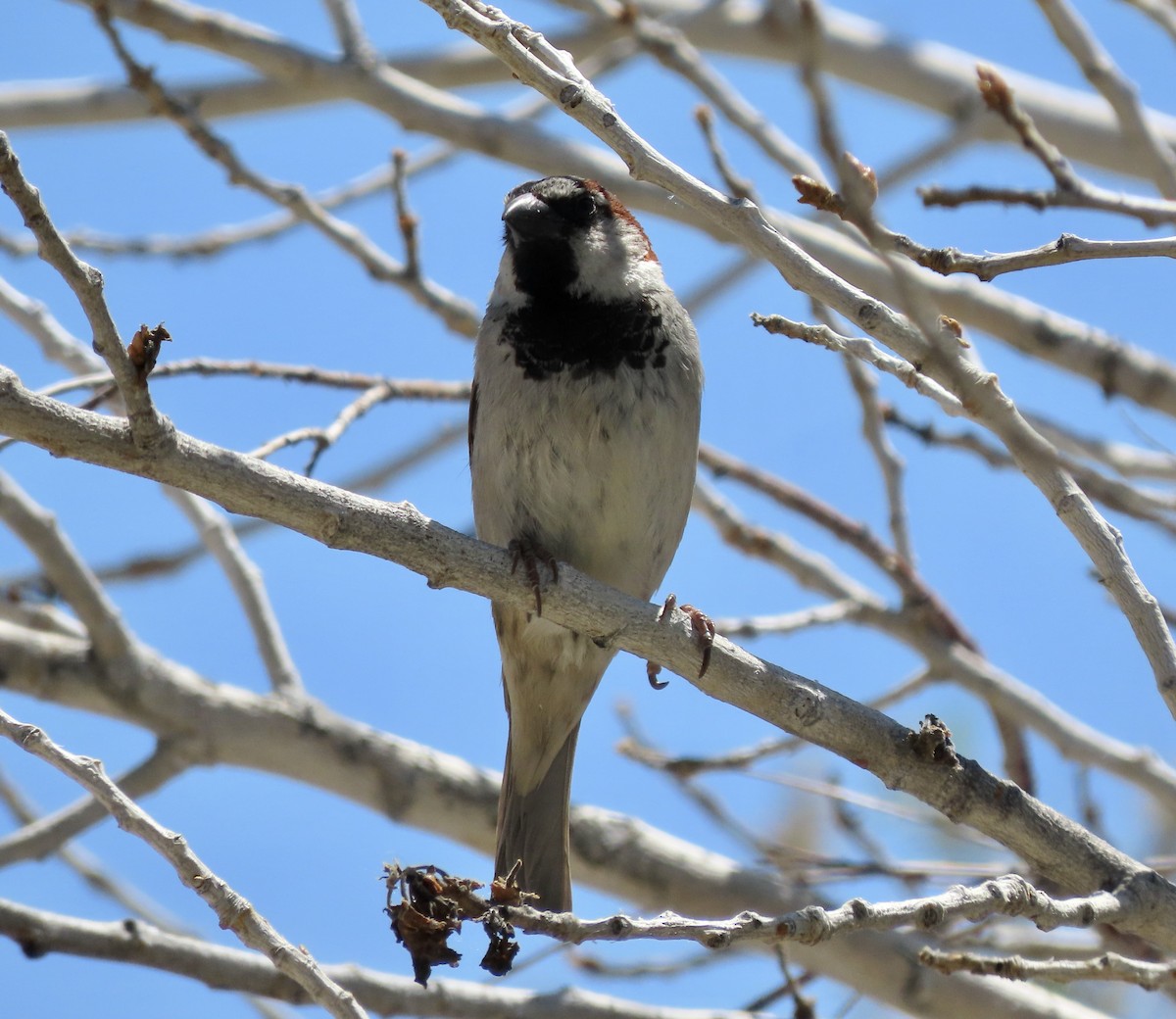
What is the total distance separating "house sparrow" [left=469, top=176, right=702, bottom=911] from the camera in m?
3.82

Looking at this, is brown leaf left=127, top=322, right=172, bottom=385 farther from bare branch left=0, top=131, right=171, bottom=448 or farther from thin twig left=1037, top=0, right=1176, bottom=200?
thin twig left=1037, top=0, right=1176, bottom=200

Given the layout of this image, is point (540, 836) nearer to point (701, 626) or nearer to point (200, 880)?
point (701, 626)

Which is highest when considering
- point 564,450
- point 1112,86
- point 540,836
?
point 1112,86

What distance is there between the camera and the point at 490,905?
7.41 feet

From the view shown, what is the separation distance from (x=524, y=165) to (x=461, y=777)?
2.12m

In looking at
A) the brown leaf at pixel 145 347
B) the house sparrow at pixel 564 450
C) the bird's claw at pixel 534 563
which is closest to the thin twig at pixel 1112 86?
the house sparrow at pixel 564 450

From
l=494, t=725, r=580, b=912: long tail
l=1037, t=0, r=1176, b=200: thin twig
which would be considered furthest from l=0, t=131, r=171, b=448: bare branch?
l=1037, t=0, r=1176, b=200: thin twig

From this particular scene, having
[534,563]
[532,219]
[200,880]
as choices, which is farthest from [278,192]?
[200,880]

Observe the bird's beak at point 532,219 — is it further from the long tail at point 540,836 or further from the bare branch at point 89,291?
the bare branch at point 89,291

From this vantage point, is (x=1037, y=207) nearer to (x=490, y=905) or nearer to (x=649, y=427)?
(x=649, y=427)

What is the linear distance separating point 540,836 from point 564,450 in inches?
42.0

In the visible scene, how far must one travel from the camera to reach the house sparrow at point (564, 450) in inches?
150

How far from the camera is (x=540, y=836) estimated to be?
12.9 ft

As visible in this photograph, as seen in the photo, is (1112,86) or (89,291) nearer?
(89,291)
